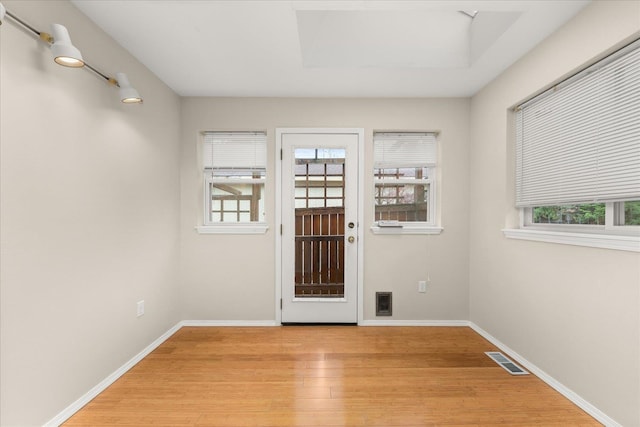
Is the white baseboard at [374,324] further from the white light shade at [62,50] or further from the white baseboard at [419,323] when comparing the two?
the white light shade at [62,50]

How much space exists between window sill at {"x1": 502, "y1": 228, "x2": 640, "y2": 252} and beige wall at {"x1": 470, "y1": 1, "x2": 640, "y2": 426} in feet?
0.15

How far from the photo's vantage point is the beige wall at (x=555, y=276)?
5.61 feet

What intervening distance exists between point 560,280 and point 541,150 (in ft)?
3.21

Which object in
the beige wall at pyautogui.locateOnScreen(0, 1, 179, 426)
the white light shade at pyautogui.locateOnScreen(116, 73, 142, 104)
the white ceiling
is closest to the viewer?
the beige wall at pyautogui.locateOnScreen(0, 1, 179, 426)

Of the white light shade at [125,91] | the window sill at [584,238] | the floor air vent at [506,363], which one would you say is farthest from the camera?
the floor air vent at [506,363]

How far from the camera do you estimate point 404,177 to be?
3455 millimetres

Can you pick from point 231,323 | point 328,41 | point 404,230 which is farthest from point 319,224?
point 328,41

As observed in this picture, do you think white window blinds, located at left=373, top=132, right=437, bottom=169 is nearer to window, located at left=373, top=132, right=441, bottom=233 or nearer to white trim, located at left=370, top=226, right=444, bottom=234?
window, located at left=373, top=132, right=441, bottom=233

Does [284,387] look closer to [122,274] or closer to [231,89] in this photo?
[122,274]

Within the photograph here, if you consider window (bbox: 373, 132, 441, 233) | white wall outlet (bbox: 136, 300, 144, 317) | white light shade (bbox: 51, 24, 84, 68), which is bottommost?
white wall outlet (bbox: 136, 300, 144, 317)

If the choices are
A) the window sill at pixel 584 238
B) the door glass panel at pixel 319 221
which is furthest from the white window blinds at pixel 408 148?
the window sill at pixel 584 238

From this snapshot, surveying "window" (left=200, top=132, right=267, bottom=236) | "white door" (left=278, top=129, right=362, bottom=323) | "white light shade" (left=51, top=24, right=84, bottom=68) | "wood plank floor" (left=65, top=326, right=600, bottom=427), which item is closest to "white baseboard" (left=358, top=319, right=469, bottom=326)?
"white door" (left=278, top=129, right=362, bottom=323)

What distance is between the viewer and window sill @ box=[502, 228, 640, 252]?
1668 millimetres

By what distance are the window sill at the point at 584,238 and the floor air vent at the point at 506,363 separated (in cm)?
100
